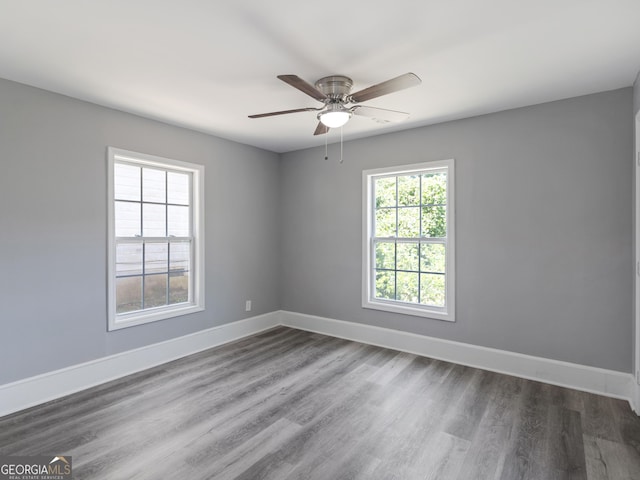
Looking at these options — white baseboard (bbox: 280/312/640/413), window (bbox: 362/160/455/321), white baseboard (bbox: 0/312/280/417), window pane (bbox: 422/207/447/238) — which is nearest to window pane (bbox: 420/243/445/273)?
window (bbox: 362/160/455/321)

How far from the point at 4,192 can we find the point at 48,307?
0.97 metres

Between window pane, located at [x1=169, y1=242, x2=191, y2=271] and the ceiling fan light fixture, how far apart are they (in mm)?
2327

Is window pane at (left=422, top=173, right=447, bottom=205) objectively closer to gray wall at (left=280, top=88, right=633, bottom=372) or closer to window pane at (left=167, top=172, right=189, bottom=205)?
gray wall at (left=280, top=88, right=633, bottom=372)

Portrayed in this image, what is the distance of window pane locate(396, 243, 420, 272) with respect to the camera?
3.99 metres

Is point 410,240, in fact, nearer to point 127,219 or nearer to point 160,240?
point 160,240

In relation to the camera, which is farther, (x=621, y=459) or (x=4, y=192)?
(x=4, y=192)

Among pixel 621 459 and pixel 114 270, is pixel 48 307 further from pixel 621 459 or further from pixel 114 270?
pixel 621 459

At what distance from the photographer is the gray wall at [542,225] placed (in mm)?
2850

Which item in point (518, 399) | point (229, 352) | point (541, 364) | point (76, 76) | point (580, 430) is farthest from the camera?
point (229, 352)

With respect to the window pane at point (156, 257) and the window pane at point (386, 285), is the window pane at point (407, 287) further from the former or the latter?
the window pane at point (156, 257)

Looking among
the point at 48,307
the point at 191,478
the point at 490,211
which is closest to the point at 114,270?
the point at 48,307

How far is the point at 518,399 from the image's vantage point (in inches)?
110

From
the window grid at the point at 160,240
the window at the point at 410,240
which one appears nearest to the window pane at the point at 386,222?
the window at the point at 410,240

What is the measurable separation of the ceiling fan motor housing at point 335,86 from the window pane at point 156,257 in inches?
94.9
